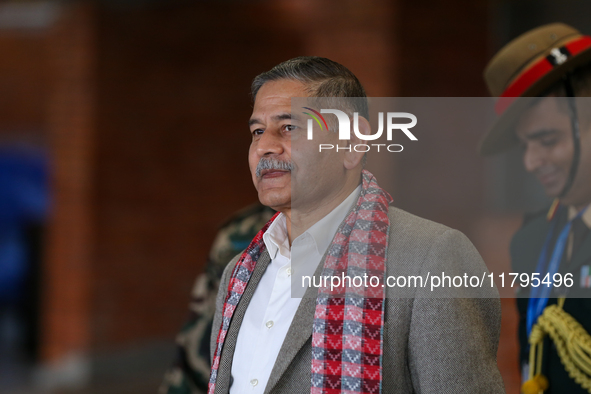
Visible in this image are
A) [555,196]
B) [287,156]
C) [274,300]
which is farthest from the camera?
[555,196]

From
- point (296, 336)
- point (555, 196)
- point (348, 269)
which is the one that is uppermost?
point (555, 196)

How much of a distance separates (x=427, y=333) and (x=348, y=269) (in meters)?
0.16

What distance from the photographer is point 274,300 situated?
1020mm

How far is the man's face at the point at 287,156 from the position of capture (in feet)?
2.86

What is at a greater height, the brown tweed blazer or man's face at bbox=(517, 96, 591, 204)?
man's face at bbox=(517, 96, 591, 204)

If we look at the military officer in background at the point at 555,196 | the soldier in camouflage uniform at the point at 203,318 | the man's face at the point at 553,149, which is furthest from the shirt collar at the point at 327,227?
the soldier in camouflage uniform at the point at 203,318

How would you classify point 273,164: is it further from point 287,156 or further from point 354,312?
point 354,312

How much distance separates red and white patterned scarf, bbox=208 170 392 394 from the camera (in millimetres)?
861

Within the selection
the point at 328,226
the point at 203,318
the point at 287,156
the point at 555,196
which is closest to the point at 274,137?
the point at 287,156

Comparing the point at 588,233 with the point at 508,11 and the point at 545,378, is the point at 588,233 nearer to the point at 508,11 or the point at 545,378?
the point at 545,378

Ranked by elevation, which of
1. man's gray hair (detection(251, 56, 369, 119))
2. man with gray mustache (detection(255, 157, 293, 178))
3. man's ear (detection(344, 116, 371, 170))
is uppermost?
man's gray hair (detection(251, 56, 369, 119))

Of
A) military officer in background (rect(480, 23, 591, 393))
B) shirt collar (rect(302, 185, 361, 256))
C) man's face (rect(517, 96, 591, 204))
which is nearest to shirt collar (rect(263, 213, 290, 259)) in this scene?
shirt collar (rect(302, 185, 361, 256))

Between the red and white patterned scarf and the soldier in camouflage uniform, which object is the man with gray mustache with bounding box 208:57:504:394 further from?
the soldier in camouflage uniform

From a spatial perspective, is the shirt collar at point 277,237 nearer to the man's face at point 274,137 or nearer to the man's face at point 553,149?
the man's face at point 274,137
